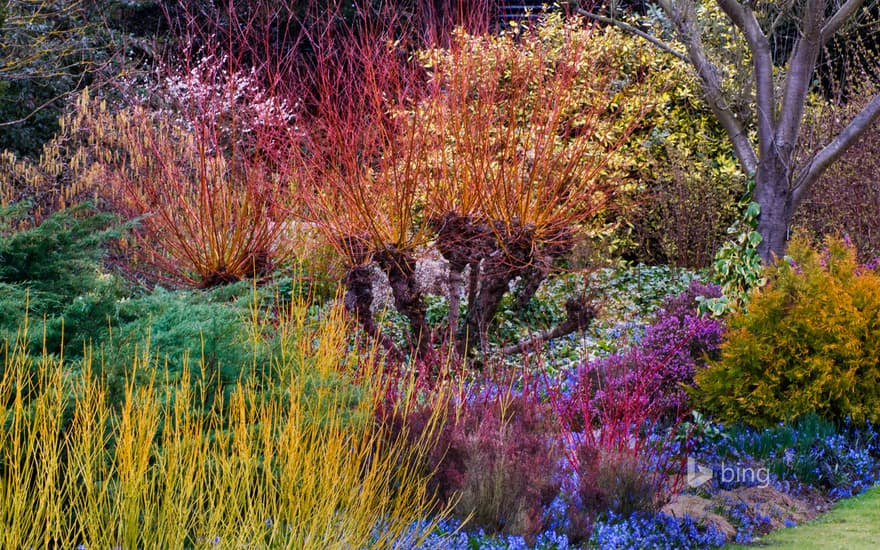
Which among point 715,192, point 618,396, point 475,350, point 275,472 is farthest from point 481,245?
point 715,192

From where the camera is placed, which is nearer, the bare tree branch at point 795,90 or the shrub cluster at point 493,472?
the shrub cluster at point 493,472

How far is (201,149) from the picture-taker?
6.59 meters

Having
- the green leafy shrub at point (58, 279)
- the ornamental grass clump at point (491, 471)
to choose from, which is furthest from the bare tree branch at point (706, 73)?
the green leafy shrub at point (58, 279)

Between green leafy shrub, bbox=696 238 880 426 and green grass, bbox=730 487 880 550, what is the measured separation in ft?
2.42

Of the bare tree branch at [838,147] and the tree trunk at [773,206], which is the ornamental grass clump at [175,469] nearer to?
the tree trunk at [773,206]

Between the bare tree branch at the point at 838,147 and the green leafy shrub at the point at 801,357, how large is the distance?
0.95 m

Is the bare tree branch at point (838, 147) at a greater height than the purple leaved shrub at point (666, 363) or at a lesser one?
greater

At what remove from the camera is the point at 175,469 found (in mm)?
2787

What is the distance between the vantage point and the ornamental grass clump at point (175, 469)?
2.71 metres
